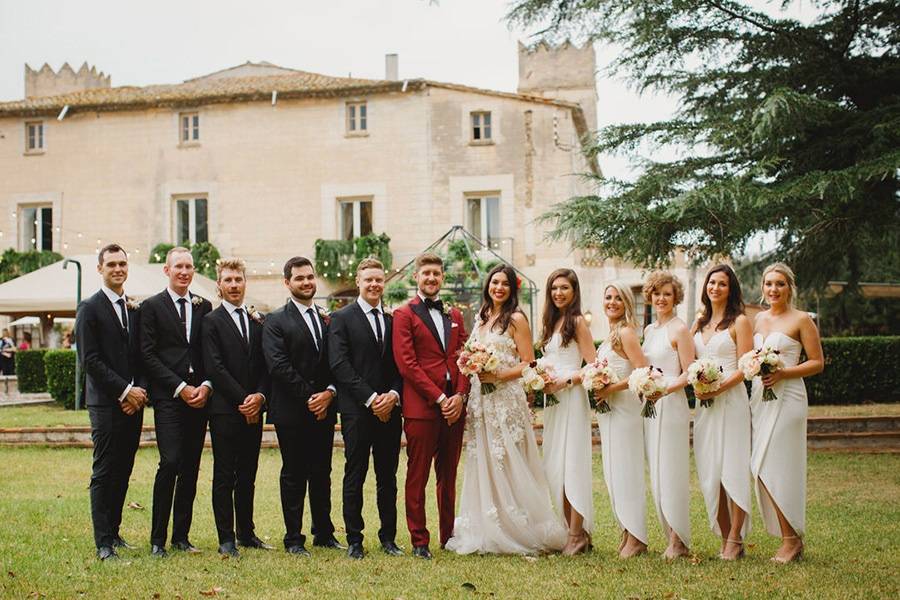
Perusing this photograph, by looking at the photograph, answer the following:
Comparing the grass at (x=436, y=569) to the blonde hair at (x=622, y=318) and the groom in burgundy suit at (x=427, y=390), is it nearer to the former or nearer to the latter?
the groom in burgundy suit at (x=427, y=390)

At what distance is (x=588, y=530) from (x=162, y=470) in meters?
3.01

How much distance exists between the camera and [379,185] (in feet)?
84.1

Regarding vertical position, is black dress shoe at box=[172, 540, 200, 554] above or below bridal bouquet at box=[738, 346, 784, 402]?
below

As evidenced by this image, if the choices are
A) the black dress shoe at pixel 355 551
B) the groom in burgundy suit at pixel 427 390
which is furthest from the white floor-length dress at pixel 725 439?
the black dress shoe at pixel 355 551

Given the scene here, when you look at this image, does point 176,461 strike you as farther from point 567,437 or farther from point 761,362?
point 761,362

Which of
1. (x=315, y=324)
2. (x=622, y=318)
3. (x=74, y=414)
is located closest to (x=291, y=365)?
(x=315, y=324)

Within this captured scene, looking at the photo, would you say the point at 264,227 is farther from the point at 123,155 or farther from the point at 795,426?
the point at 795,426

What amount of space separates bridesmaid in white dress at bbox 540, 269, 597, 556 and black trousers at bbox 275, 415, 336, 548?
161cm

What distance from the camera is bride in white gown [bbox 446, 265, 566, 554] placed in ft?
21.1

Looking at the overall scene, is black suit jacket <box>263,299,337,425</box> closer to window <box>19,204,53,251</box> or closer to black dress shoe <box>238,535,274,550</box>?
black dress shoe <box>238,535,274,550</box>

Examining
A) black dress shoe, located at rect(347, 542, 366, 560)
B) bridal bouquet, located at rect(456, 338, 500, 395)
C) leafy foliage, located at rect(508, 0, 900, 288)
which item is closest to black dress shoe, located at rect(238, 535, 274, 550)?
black dress shoe, located at rect(347, 542, 366, 560)

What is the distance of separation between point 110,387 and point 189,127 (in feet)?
72.6

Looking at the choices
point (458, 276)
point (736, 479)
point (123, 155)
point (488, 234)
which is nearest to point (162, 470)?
point (736, 479)

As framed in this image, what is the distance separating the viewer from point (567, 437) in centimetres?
652
